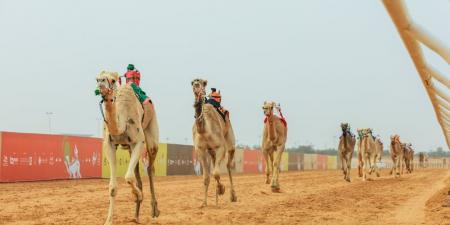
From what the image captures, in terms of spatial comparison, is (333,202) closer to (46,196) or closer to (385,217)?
(385,217)

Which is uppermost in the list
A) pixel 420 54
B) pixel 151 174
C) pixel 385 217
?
pixel 420 54

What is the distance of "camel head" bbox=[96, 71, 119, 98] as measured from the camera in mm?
9031

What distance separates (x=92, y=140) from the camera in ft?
95.0

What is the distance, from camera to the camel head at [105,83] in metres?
9.03

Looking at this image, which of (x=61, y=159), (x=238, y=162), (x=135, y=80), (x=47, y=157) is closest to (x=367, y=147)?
(x=61, y=159)

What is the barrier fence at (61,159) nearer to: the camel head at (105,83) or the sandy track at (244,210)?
the sandy track at (244,210)

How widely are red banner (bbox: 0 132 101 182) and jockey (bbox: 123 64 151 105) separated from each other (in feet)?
43.9

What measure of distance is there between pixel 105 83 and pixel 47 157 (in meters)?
17.5

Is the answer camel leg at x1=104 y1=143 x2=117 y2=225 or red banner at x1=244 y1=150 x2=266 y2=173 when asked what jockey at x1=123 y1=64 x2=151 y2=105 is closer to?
camel leg at x1=104 y1=143 x2=117 y2=225

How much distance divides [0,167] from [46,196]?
6.88 m

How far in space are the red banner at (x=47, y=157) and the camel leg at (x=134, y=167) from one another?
14.7 metres

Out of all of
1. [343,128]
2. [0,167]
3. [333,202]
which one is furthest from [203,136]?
[343,128]

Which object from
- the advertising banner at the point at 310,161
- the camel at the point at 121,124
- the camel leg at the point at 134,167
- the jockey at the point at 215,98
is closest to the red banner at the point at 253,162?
the advertising banner at the point at 310,161

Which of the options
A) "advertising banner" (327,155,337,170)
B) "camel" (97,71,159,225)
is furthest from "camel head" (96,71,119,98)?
"advertising banner" (327,155,337,170)
